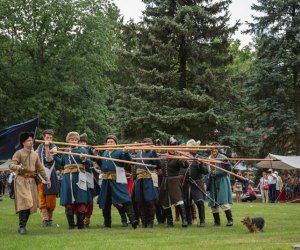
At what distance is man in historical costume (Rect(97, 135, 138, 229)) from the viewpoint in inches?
489

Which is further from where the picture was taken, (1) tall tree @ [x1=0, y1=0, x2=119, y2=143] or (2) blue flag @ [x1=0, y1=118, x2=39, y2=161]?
(1) tall tree @ [x1=0, y1=0, x2=119, y2=143]

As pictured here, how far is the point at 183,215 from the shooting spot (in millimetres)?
12930

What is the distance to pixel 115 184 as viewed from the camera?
41.2 feet

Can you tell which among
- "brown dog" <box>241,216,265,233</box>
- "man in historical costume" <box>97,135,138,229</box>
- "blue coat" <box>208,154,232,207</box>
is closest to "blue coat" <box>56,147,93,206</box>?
"man in historical costume" <box>97,135,138,229</box>

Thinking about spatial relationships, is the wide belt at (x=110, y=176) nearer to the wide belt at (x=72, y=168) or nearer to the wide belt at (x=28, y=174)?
the wide belt at (x=72, y=168)

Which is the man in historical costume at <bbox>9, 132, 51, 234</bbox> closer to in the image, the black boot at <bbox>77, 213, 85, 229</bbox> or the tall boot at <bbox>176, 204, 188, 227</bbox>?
the black boot at <bbox>77, 213, 85, 229</bbox>

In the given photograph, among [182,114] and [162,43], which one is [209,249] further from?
[162,43]

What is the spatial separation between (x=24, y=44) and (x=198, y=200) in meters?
26.5

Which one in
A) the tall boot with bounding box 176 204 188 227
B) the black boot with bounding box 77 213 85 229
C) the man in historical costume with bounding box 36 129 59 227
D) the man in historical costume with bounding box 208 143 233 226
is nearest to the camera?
the black boot with bounding box 77 213 85 229

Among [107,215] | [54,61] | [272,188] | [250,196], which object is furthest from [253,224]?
[54,61]

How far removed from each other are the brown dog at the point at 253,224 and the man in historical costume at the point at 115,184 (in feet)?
7.47

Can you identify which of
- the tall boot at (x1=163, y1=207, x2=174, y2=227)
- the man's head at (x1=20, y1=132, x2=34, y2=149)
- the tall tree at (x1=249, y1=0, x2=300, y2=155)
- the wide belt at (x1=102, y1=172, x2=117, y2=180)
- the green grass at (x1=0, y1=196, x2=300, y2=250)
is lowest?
the green grass at (x1=0, y1=196, x2=300, y2=250)

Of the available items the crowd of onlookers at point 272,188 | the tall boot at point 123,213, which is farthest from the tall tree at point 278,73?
the tall boot at point 123,213

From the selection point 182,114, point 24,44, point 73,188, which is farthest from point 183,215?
point 24,44
